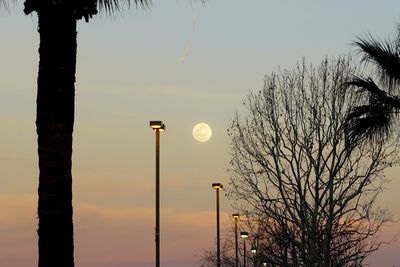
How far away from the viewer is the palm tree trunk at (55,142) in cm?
1262

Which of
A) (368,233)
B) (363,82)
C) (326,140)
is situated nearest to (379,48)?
(363,82)

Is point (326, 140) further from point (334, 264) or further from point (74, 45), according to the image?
point (74, 45)

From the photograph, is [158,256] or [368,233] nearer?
[158,256]

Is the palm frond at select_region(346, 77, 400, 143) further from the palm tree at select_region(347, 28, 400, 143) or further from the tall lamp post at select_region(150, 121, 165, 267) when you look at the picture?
the tall lamp post at select_region(150, 121, 165, 267)

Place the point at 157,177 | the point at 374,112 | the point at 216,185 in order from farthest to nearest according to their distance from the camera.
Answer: the point at 216,185 < the point at 157,177 < the point at 374,112

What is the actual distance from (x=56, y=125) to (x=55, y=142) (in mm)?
242

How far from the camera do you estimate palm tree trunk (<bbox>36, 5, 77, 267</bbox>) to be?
12617 millimetres

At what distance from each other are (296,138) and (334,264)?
7850 mm

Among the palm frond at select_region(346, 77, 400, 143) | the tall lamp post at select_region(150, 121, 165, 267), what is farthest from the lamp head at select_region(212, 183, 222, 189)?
the palm frond at select_region(346, 77, 400, 143)

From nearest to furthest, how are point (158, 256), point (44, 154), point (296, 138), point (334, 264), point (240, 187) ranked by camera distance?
point (44, 154)
point (158, 256)
point (296, 138)
point (240, 187)
point (334, 264)

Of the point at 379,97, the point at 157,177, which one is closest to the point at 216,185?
the point at 157,177

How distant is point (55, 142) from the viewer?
12758 mm

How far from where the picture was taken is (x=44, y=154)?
41.8 ft

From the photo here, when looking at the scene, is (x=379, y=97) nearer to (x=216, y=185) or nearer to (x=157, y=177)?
(x=157, y=177)
